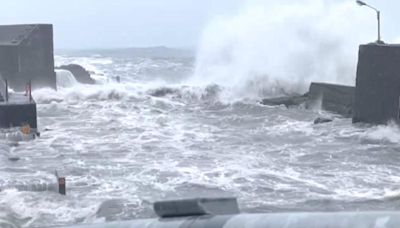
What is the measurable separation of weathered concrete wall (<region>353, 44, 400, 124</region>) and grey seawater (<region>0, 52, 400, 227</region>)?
0.54 m

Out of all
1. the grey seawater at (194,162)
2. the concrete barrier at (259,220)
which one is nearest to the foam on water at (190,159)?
the grey seawater at (194,162)

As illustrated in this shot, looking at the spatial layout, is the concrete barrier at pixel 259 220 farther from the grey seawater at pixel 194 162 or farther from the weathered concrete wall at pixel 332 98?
the weathered concrete wall at pixel 332 98

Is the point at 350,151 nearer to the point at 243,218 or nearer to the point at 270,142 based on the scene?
the point at 270,142

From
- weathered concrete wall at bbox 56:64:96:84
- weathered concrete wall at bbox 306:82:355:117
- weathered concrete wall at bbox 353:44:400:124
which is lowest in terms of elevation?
weathered concrete wall at bbox 56:64:96:84

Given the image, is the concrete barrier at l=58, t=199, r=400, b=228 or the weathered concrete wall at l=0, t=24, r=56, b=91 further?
the weathered concrete wall at l=0, t=24, r=56, b=91

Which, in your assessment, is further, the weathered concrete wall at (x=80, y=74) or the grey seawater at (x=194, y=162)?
the weathered concrete wall at (x=80, y=74)

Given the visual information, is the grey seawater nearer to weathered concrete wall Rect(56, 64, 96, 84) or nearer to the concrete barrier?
the concrete barrier

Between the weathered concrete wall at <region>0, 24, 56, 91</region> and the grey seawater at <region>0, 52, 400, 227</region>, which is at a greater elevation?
the weathered concrete wall at <region>0, 24, 56, 91</region>

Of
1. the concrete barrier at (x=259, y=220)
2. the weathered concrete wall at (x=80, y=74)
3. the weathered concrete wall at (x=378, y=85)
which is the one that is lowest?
the weathered concrete wall at (x=80, y=74)

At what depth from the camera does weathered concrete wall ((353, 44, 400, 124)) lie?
18.1 m

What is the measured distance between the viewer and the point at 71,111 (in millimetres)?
24047

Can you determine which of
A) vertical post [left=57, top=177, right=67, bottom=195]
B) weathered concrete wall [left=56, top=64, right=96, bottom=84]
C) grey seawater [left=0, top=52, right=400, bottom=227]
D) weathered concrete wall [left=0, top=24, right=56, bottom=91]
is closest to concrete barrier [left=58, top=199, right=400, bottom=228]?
grey seawater [left=0, top=52, right=400, bottom=227]

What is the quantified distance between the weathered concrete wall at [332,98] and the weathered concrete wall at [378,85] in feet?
6.29

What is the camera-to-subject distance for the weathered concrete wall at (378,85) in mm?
18094
